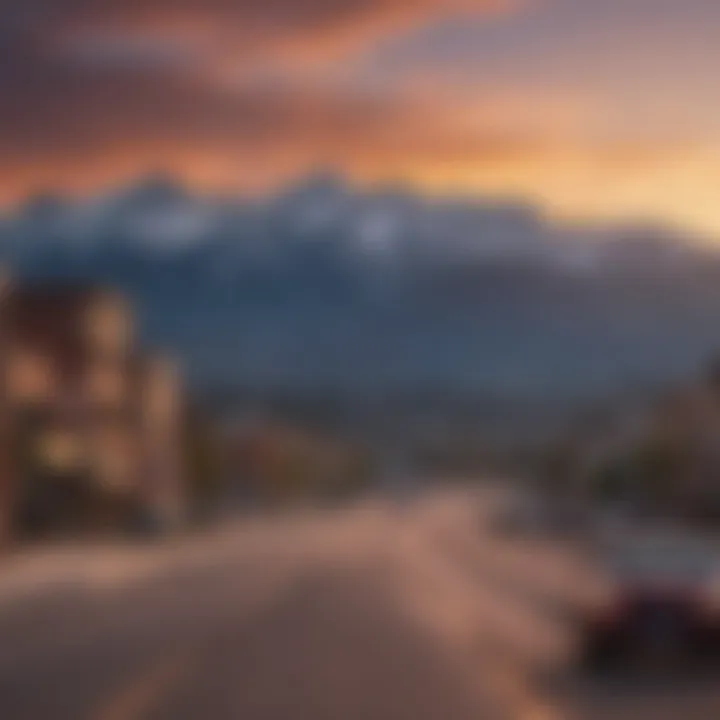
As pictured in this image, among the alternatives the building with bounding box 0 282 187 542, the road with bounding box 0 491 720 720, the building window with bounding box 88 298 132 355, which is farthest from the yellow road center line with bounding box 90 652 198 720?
the building window with bounding box 88 298 132 355

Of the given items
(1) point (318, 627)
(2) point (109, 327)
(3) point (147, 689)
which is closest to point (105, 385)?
(2) point (109, 327)

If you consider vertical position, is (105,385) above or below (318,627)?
above

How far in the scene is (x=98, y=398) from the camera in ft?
28.6

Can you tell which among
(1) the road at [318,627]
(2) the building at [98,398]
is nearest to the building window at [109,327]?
(2) the building at [98,398]

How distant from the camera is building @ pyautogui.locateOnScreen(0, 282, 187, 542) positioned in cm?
859

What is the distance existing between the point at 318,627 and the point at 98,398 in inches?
57.5

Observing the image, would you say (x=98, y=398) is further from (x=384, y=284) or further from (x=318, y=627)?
(x=318, y=627)

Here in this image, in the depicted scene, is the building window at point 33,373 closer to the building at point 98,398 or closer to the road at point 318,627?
→ the building at point 98,398

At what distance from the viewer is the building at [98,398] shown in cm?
859

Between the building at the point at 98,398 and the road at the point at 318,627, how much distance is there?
0.24 m

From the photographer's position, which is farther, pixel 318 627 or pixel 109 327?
pixel 318 627

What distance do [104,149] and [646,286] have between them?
172cm

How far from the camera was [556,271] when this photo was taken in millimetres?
8547

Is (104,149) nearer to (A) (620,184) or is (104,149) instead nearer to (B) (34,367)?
(B) (34,367)
